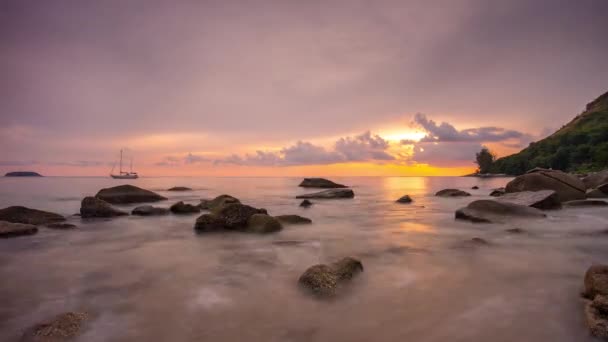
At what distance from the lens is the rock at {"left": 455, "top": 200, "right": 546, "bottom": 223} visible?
34.5 ft

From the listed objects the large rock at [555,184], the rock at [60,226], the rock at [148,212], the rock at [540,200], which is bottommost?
the rock at [60,226]

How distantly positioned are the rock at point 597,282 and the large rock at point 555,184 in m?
13.7

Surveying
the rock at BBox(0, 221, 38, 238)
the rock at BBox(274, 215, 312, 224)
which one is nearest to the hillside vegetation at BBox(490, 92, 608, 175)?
the rock at BBox(274, 215, 312, 224)

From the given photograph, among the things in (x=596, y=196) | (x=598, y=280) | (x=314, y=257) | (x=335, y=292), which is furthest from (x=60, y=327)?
(x=596, y=196)

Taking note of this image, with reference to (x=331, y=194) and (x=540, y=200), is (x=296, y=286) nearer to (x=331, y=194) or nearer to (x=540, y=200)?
(x=540, y=200)

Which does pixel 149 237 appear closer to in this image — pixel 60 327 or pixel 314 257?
pixel 314 257

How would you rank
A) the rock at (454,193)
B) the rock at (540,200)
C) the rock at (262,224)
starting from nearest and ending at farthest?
1. the rock at (262,224)
2. the rock at (540,200)
3. the rock at (454,193)

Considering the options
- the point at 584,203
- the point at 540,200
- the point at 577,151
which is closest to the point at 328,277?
the point at 540,200

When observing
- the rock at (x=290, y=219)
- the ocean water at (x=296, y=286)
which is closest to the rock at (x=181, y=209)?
the ocean water at (x=296, y=286)

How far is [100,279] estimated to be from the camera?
222 inches

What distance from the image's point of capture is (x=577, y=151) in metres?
82.3

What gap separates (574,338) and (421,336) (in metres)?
1.52

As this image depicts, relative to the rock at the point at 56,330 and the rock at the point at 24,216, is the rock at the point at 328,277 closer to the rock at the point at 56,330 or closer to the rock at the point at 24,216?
the rock at the point at 56,330

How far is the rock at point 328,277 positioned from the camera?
4617 millimetres
